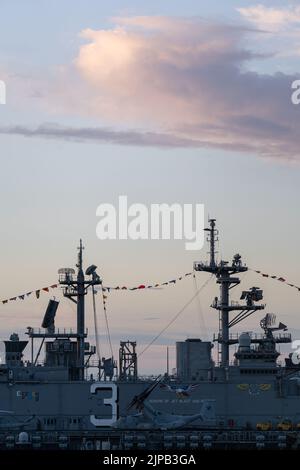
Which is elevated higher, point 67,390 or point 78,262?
point 78,262

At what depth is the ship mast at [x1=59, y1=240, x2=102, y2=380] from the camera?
3841 inches

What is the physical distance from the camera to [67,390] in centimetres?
9556

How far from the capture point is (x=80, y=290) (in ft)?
322

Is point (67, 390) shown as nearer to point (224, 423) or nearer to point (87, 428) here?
point (87, 428)

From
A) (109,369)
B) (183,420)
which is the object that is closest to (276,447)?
(183,420)

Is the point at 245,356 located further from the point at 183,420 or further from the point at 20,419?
the point at 20,419

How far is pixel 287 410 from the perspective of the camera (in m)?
96.0

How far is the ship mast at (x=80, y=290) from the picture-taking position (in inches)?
3841
